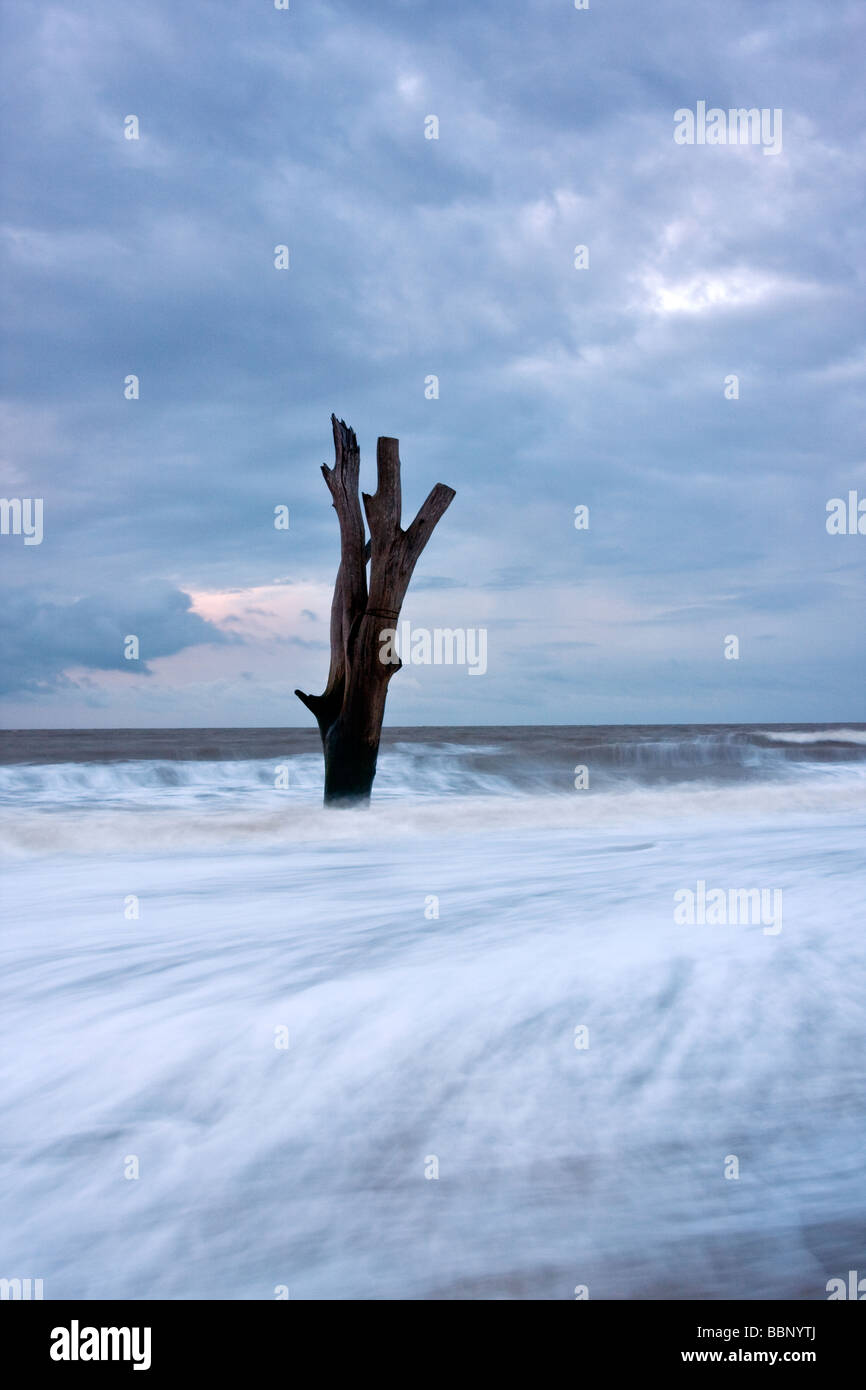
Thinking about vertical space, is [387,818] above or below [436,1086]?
above

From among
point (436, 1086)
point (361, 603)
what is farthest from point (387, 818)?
point (436, 1086)

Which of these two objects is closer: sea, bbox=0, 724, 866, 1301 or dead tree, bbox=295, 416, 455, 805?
sea, bbox=0, 724, 866, 1301

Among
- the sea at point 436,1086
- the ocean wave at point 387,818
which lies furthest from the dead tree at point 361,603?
the sea at point 436,1086

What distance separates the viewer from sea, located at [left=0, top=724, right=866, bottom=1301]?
5.37 feet

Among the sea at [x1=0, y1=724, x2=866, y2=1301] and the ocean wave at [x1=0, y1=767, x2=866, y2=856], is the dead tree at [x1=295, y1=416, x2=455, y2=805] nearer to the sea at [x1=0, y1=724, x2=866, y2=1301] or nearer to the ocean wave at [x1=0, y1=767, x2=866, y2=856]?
the ocean wave at [x1=0, y1=767, x2=866, y2=856]

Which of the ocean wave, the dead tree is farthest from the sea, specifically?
the dead tree

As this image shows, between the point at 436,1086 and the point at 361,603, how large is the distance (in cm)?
576

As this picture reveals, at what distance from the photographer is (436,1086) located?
2223 millimetres

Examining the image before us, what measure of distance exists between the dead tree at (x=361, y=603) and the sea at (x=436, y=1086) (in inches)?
105

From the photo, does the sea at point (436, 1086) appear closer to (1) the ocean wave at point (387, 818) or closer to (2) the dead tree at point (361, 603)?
(1) the ocean wave at point (387, 818)

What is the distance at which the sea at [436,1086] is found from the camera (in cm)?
164

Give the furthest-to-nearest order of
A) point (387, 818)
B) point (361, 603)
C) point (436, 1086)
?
point (387, 818)
point (361, 603)
point (436, 1086)

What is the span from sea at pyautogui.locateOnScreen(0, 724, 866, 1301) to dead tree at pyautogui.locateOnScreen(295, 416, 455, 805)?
2664mm

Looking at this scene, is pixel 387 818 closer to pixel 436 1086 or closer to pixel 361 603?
pixel 361 603
